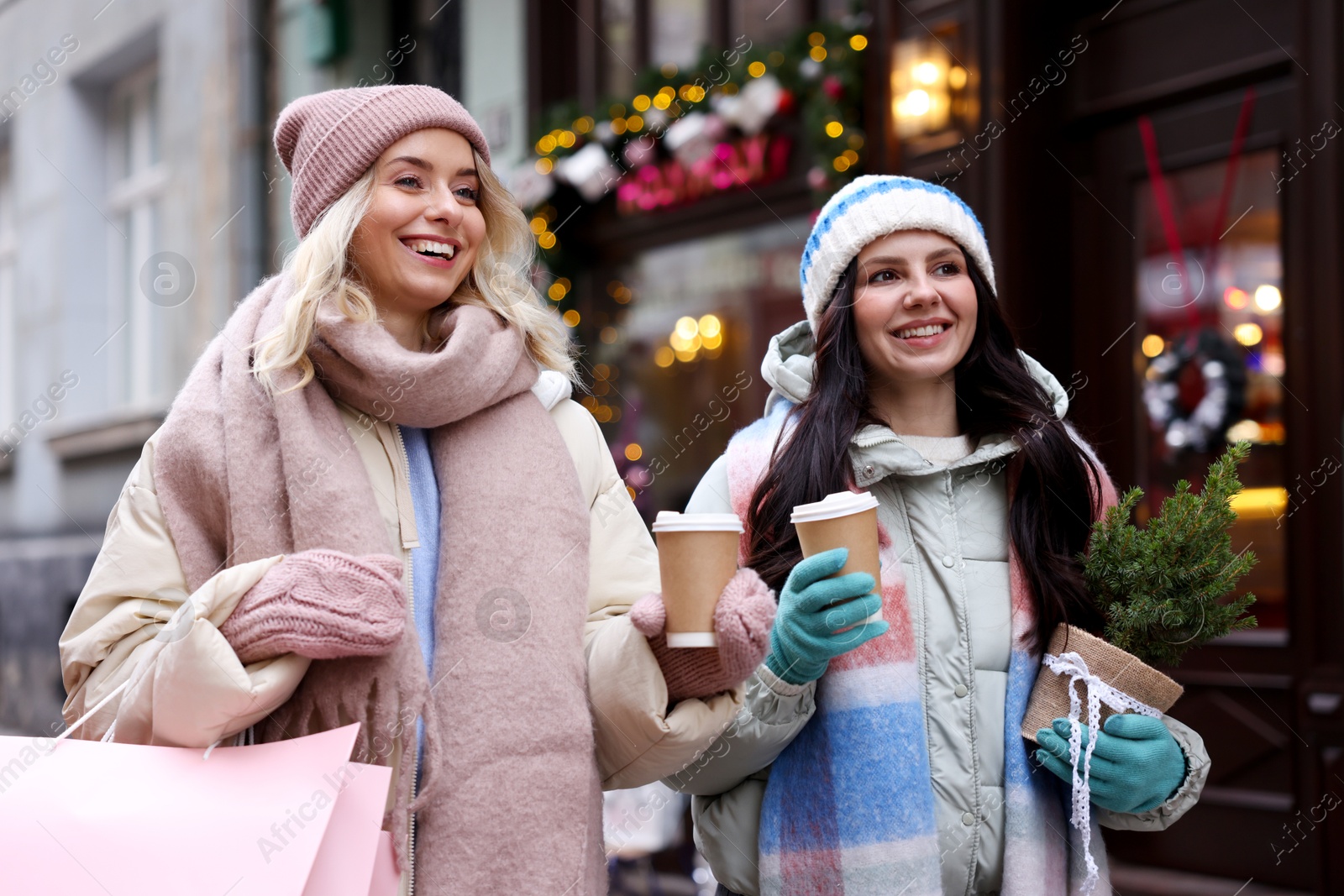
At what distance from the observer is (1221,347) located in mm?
4379

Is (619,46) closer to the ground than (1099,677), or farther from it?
farther from it

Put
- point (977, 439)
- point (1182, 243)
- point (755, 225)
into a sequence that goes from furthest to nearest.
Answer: point (755, 225), point (1182, 243), point (977, 439)

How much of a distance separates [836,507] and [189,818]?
999 millimetres

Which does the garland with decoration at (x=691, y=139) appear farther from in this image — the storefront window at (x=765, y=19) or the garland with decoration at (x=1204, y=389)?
the garland with decoration at (x=1204, y=389)

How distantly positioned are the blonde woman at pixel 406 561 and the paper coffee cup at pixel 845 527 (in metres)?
0.15

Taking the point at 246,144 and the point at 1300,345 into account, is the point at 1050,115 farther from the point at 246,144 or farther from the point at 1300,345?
the point at 246,144

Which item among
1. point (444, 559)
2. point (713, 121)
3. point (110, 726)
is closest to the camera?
point (110, 726)

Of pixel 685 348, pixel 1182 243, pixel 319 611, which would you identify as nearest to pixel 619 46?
pixel 685 348

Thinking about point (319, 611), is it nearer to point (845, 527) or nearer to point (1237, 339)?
point (845, 527)

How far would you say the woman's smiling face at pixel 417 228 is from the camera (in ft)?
6.67

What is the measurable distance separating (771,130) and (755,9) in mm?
854

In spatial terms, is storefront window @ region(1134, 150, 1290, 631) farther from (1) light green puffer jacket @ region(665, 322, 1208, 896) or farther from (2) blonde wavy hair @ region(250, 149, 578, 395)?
(2) blonde wavy hair @ region(250, 149, 578, 395)

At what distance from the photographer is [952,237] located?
2301 millimetres

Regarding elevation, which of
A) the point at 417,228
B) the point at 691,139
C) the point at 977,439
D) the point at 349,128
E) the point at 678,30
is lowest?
the point at 977,439
